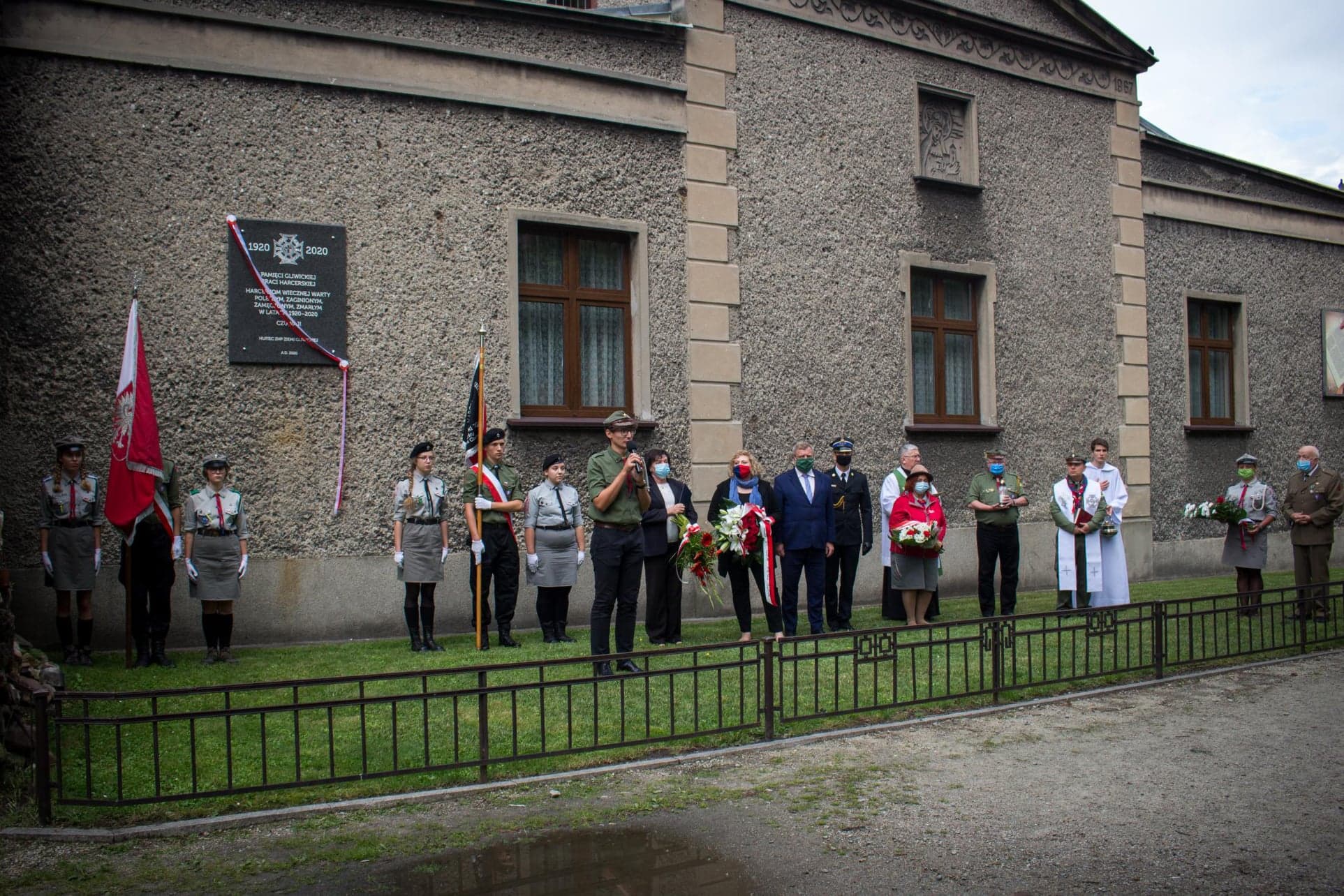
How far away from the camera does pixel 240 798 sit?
551 cm

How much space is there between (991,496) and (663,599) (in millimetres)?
3780

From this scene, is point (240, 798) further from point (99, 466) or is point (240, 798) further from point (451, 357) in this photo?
point (451, 357)

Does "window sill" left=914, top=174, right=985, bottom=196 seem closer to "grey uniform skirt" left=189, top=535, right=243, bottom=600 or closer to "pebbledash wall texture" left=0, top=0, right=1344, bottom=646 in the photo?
"pebbledash wall texture" left=0, top=0, right=1344, bottom=646

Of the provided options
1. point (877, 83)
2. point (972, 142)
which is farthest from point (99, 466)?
point (972, 142)

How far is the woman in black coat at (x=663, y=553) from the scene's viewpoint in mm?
10422

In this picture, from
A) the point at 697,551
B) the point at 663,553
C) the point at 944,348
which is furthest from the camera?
the point at 944,348

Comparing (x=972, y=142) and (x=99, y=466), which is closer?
(x=99, y=466)

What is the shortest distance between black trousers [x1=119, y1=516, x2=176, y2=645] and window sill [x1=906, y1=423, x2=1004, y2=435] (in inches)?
340

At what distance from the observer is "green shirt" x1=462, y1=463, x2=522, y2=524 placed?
10383 mm

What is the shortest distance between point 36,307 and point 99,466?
4.64ft

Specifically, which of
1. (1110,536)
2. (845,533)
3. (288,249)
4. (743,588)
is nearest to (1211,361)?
(1110,536)

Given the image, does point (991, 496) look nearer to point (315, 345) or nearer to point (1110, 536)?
point (1110, 536)

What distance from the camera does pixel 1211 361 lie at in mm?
18109

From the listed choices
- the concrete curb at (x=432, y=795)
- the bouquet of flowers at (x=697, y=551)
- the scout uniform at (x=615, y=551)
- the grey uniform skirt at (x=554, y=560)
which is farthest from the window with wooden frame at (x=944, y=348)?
the concrete curb at (x=432, y=795)
